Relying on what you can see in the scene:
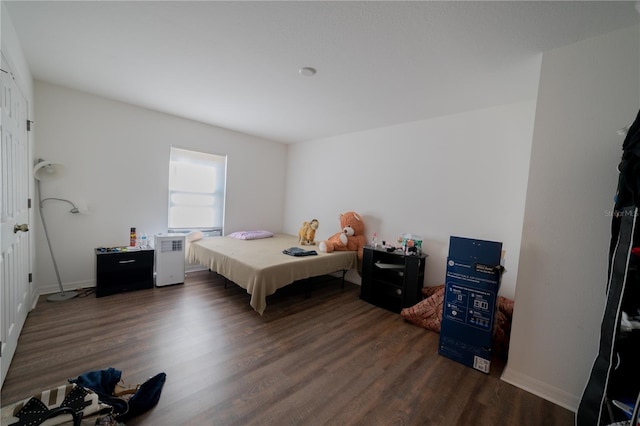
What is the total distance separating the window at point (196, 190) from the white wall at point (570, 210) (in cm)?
431

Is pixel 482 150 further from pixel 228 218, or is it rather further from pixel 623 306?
pixel 228 218

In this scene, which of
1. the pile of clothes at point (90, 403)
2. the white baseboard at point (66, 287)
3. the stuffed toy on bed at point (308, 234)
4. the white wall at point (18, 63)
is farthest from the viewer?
the stuffed toy on bed at point (308, 234)

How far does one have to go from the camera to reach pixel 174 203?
12.9ft

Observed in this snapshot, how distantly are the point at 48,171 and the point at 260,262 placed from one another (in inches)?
107

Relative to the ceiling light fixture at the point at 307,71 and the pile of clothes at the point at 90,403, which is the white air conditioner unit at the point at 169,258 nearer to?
the pile of clothes at the point at 90,403

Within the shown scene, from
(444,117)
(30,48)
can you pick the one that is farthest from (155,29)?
(444,117)

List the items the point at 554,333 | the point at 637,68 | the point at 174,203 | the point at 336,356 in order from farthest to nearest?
the point at 174,203
the point at 336,356
the point at 554,333
the point at 637,68

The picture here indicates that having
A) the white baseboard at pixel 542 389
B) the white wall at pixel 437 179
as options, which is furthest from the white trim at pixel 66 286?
the white baseboard at pixel 542 389

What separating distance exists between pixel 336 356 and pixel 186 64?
2938mm

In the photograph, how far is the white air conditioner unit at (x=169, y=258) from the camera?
3.39 m

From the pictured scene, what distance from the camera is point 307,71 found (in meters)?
2.22

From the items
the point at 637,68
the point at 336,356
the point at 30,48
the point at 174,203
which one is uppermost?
the point at 30,48

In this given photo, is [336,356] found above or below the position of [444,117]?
below

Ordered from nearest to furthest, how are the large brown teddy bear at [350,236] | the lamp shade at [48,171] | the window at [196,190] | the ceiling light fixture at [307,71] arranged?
the ceiling light fixture at [307,71]
the lamp shade at [48,171]
the large brown teddy bear at [350,236]
the window at [196,190]
